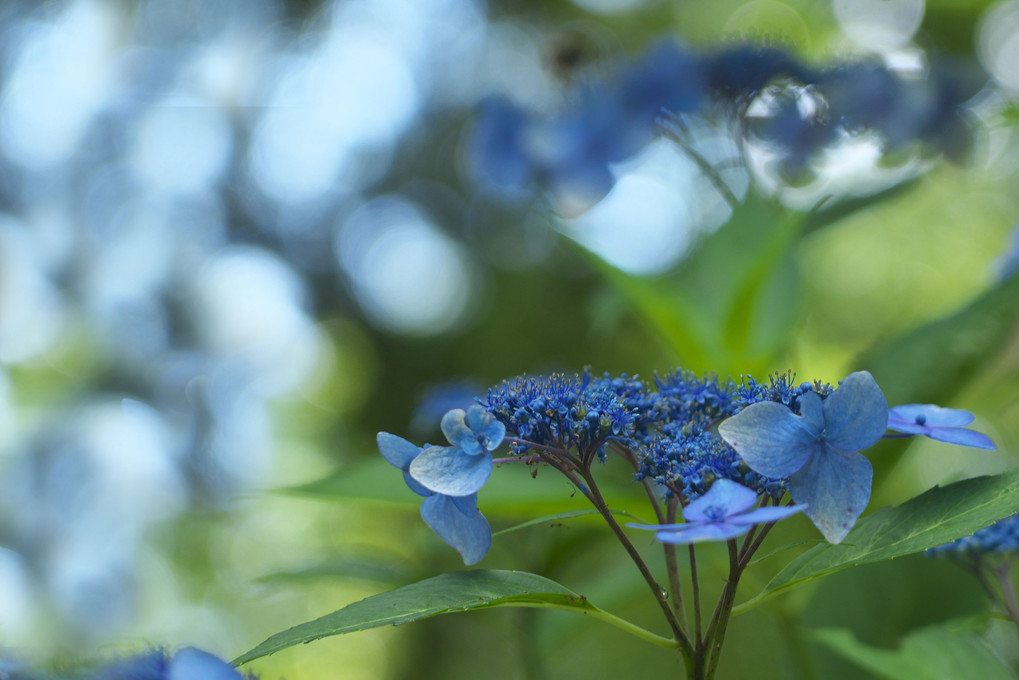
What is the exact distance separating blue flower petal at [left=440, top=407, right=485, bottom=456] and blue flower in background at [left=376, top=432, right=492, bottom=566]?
0.02 metres

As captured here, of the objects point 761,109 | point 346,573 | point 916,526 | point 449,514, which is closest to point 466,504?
point 449,514

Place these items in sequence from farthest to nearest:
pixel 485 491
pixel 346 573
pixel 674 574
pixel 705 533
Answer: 1. pixel 346 573
2. pixel 485 491
3. pixel 674 574
4. pixel 705 533

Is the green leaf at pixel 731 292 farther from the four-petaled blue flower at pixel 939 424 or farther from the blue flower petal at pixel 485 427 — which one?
the blue flower petal at pixel 485 427

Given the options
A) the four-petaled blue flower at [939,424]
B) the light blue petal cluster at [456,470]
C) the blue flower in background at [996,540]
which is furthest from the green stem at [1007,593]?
the light blue petal cluster at [456,470]

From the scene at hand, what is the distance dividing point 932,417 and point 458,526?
0.89ft

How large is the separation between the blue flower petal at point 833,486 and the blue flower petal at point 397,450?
190 millimetres

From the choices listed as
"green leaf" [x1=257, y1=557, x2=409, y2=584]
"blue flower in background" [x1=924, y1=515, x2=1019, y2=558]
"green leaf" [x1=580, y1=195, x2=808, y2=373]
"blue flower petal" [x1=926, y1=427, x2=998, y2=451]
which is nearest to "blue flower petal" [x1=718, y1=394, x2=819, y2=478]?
"blue flower petal" [x1=926, y1=427, x2=998, y2=451]

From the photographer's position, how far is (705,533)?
326mm

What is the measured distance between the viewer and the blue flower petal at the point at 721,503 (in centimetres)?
34

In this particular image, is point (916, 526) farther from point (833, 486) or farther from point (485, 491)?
point (485, 491)

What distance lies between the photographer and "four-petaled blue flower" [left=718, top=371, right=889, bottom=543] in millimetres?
366

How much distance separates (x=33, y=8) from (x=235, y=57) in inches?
37.4

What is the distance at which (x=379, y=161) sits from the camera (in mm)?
4035

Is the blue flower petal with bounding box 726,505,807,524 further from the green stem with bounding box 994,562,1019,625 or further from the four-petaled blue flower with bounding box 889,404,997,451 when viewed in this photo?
the green stem with bounding box 994,562,1019,625
